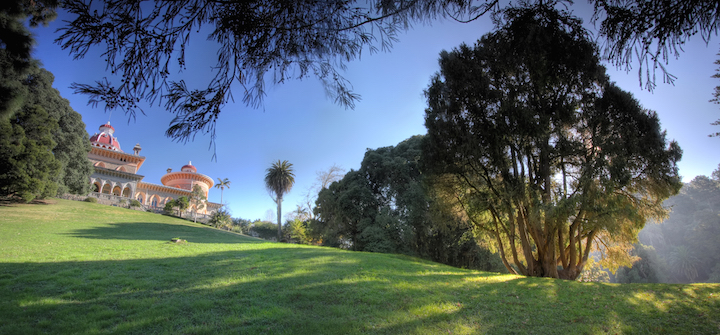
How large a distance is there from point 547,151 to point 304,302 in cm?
979

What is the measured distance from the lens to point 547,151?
1027 centimetres

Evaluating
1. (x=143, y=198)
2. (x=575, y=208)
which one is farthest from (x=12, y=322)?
→ (x=143, y=198)

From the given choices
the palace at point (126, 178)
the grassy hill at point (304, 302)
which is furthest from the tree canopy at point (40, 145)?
the grassy hill at point (304, 302)

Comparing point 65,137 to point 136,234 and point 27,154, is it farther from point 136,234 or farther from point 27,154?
point 136,234

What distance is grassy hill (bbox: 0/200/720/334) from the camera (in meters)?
4.21

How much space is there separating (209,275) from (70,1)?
6409mm

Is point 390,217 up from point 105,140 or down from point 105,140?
down

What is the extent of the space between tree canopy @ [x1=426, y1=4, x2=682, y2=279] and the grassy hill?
2.74 meters

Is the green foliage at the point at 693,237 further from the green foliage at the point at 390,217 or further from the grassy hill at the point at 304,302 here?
the grassy hill at the point at 304,302

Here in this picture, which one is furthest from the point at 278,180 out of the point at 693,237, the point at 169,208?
the point at 693,237

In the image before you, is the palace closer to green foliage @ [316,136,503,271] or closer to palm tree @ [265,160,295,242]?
palm tree @ [265,160,295,242]

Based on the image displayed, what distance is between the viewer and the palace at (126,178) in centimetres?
4088

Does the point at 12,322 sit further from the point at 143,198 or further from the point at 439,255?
the point at 143,198

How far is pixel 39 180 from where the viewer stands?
21.1m
